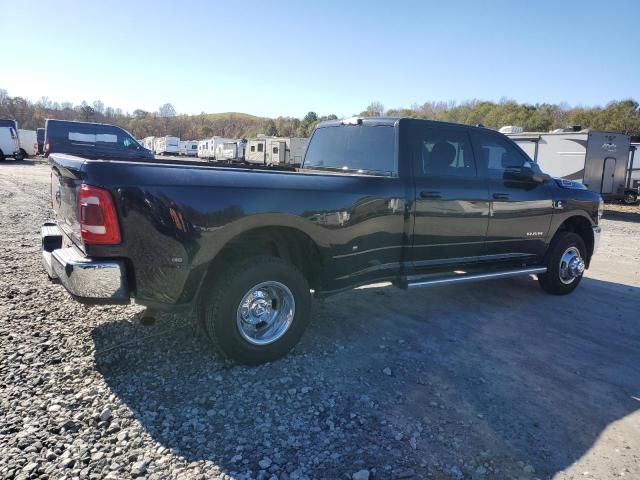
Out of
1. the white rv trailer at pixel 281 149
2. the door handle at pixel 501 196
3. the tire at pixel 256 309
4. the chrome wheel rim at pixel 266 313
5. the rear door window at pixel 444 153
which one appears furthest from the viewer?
the white rv trailer at pixel 281 149

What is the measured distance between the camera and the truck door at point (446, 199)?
446 centimetres

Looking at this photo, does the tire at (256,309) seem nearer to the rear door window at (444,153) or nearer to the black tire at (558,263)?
the rear door window at (444,153)

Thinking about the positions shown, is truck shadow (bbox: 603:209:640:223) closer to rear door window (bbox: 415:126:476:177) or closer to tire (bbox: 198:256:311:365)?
rear door window (bbox: 415:126:476:177)

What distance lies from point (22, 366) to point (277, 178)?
230 centimetres

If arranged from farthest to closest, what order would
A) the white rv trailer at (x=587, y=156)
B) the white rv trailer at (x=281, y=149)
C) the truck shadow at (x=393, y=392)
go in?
the white rv trailer at (x=281, y=149) < the white rv trailer at (x=587, y=156) < the truck shadow at (x=393, y=392)

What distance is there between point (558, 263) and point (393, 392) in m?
3.60

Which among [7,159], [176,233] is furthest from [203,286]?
[7,159]

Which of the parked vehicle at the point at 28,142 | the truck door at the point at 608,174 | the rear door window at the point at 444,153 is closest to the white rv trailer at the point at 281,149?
the parked vehicle at the point at 28,142

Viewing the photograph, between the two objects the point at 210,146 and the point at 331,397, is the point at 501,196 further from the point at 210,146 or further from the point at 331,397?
the point at 210,146

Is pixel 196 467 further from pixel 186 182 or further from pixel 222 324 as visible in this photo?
pixel 186 182

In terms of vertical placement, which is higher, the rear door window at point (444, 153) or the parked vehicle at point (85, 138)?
the parked vehicle at point (85, 138)

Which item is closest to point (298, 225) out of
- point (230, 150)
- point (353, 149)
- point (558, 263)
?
point (353, 149)

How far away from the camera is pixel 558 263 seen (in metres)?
5.89

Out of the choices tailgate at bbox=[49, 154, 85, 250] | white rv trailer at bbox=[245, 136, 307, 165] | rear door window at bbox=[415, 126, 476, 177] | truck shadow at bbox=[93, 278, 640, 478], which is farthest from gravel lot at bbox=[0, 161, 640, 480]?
white rv trailer at bbox=[245, 136, 307, 165]
